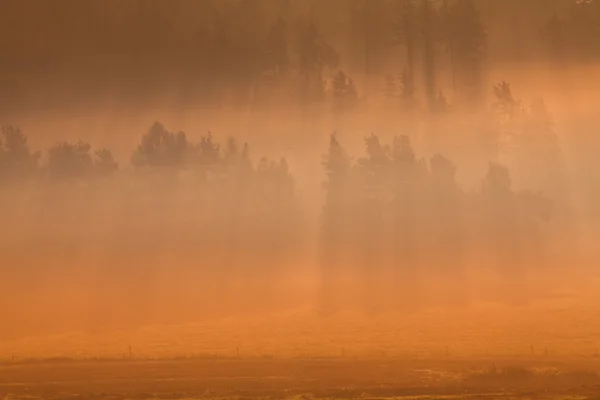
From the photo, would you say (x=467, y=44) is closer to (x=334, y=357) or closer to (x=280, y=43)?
(x=280, y=43)

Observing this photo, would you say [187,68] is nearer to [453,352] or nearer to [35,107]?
[35,107]

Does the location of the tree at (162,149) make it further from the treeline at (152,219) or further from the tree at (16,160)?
the tree at (16,160)

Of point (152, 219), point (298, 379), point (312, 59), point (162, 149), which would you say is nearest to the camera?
point (298, 379)

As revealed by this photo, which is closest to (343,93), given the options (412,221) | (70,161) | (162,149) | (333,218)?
(333,218)

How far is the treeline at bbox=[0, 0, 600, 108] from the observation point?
4910 millimetres

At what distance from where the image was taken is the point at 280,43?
4961 millimetres

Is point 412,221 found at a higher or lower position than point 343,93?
lower

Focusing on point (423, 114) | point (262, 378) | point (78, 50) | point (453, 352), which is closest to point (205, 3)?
point (78, 50)

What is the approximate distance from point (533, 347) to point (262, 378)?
1.75 metres

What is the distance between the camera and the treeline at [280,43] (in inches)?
193

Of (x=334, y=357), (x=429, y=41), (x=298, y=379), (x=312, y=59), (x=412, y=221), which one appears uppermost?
(x=429, y=41)

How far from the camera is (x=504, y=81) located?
4.93 m

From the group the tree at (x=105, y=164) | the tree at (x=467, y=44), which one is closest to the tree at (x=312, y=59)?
the tree at (x=467, y=44)

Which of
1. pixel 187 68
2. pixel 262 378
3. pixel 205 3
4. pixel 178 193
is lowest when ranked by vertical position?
pixel 262 378
